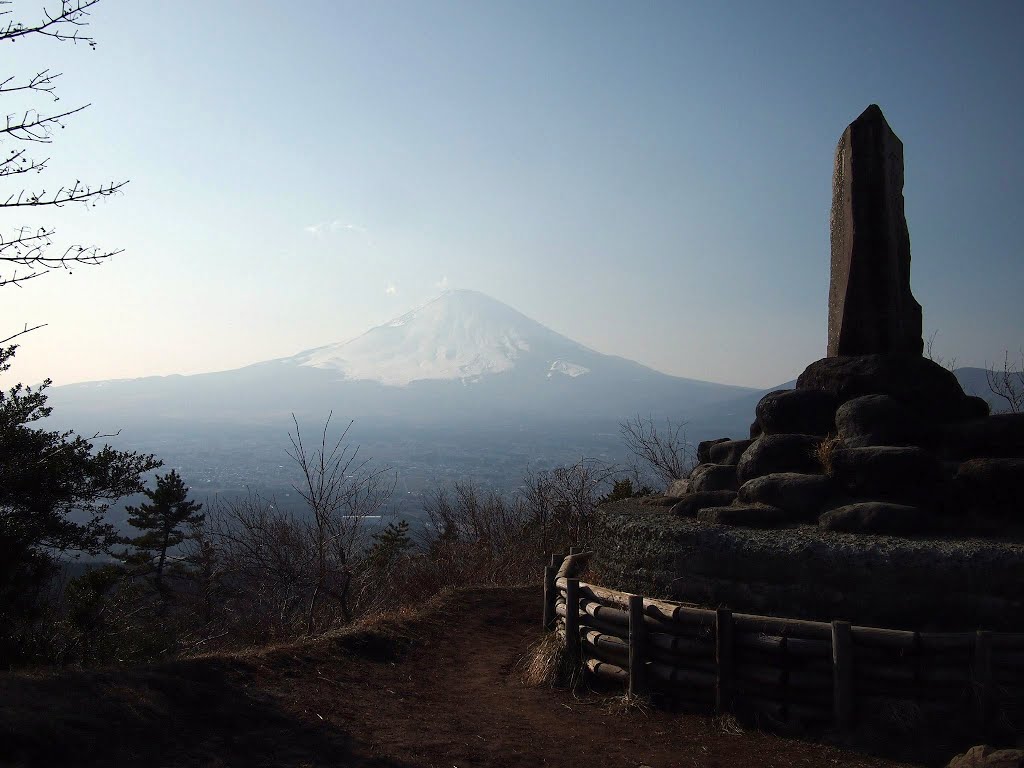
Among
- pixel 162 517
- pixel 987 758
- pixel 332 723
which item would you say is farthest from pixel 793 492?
pixel 162 517

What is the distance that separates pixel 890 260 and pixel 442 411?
402 feet

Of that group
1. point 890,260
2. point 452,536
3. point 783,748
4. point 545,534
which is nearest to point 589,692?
point 783,748

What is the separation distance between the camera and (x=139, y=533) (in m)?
20.3

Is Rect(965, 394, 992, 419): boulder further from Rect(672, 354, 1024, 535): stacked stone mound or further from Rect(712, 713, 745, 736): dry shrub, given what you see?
Rect(712, 713, 745, 736): dry shrub

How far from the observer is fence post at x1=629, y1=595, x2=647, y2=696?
19.6 feet

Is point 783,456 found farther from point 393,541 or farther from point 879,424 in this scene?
point 393,541

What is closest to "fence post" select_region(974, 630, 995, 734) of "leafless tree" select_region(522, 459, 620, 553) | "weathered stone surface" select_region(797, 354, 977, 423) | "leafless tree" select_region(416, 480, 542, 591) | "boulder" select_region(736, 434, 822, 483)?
"boulder" select_region(736, 434, 822, 483)

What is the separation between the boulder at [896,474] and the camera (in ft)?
19.8

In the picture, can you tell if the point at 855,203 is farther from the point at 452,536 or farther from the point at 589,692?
the point at 452,536

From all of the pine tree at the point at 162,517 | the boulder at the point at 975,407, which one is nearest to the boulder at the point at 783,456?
the boulder at the point at 975,407

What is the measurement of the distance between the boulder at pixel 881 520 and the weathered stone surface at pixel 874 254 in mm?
2359

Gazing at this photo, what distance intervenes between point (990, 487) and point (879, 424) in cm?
103

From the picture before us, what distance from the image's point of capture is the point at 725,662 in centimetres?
549

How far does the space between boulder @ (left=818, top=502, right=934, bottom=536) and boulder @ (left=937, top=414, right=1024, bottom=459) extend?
109cm
